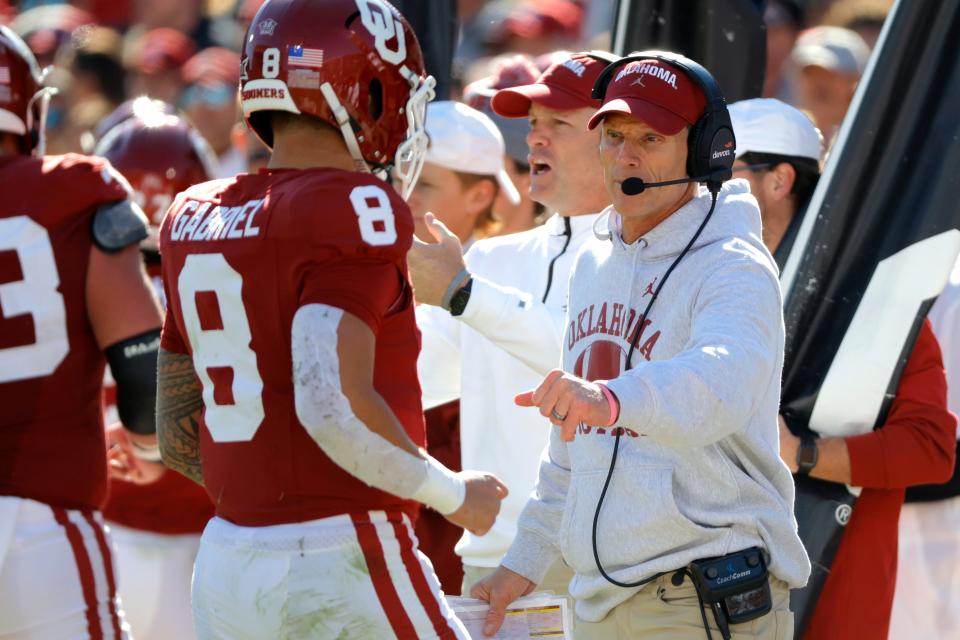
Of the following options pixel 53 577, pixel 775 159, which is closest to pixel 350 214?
pixel 53 577

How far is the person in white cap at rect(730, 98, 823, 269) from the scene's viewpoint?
15.1ft

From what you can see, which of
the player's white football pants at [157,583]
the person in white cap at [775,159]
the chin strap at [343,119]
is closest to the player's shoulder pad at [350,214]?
the chin strap at [343,119]

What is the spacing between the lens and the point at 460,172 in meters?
5.48

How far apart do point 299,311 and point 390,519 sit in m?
0.46

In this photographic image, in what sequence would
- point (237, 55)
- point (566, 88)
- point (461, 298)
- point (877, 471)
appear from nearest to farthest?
1. point (461, 298)
2. point (877, 471)
3. point (566, 88)
4. point (237, 55)

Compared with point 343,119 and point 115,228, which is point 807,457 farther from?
point 115,228

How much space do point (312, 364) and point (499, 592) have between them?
89cm

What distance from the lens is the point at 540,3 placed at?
31.2ft

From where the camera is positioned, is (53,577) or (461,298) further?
(461,298)

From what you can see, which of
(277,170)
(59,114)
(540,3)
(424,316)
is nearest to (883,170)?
(424,316)

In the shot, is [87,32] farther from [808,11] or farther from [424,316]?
[424,316]

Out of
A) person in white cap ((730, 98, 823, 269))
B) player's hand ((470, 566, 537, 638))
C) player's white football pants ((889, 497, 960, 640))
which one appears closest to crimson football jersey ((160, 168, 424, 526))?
player's hand ((470, 566, 537, 638))

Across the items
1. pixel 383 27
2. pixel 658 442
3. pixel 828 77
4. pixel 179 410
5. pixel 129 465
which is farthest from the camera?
pixel 828 77

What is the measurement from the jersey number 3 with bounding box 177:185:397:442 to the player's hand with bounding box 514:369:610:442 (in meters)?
0.44
